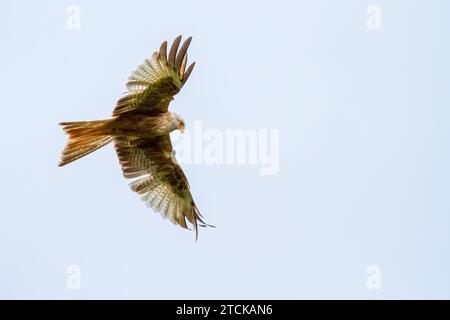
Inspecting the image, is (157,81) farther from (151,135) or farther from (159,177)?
(159,177)

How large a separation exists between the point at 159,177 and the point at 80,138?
4.76 feet

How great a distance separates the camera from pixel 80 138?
9641 millimetres

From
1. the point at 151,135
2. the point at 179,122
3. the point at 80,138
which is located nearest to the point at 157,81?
the point at 179,122

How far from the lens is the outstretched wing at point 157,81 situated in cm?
948

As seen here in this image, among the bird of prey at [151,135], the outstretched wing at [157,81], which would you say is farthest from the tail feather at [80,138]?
the outstretched wing at [157,81]

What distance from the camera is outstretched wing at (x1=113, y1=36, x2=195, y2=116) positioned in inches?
373

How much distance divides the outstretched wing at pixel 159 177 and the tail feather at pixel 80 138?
69 cm

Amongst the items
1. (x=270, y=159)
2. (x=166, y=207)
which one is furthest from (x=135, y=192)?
(x=270, y=159)

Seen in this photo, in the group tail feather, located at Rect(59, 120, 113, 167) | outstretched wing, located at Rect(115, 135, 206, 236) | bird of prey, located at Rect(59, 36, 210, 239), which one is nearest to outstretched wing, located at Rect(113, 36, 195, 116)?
bird of prey, located at Rect(59, 36, 210, 239)

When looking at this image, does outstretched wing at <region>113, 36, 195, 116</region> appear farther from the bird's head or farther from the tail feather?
the tail feather

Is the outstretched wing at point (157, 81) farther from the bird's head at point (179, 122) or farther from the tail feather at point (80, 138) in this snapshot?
the tail feather at point (80, 138)

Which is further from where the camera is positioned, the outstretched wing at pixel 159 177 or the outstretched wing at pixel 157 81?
the outstretched wing at pixel 159 177

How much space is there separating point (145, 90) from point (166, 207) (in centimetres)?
162
